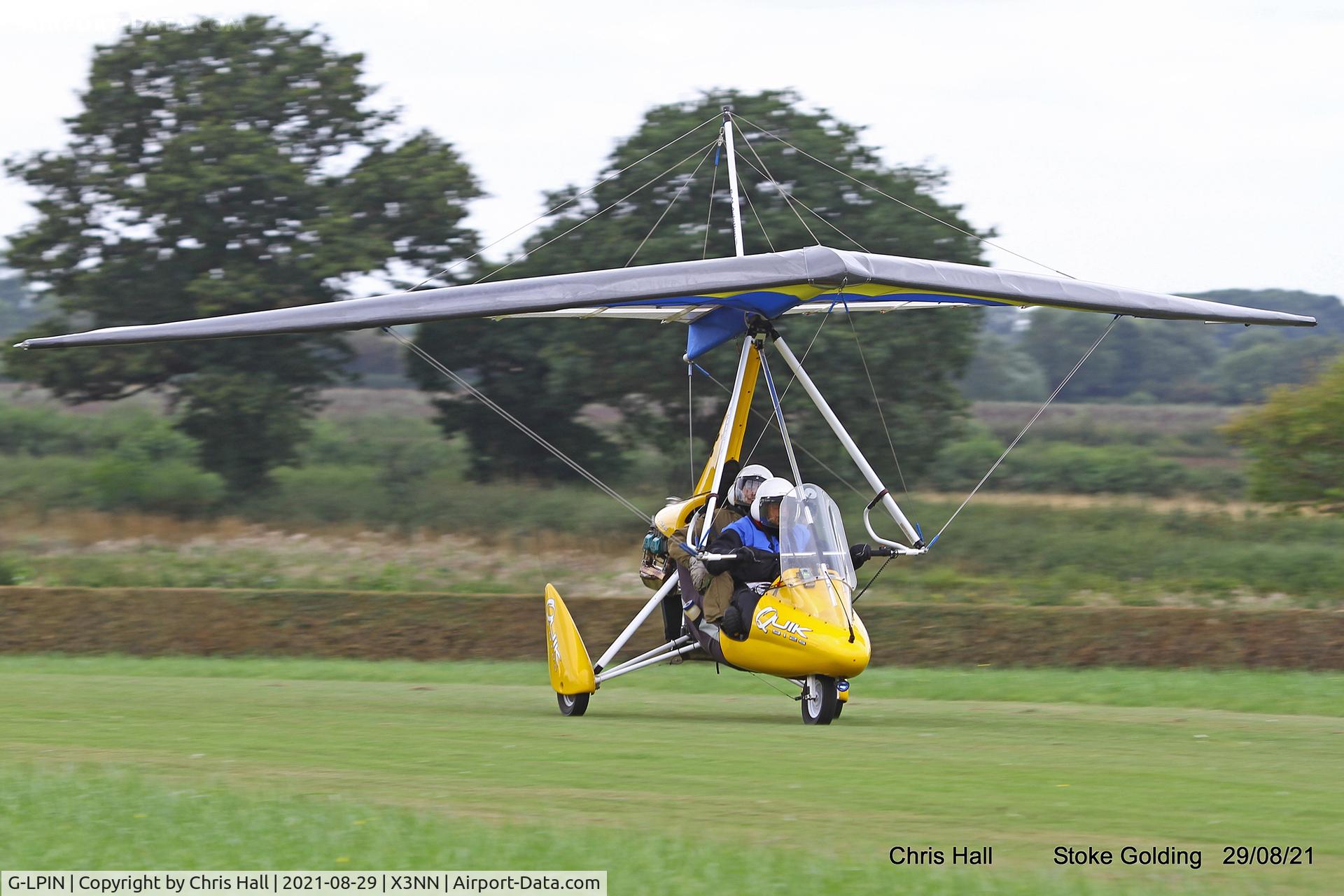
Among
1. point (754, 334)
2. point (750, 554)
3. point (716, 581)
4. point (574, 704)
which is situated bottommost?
point (574, 704)

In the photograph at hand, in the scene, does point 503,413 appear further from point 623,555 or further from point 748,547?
point 623,555

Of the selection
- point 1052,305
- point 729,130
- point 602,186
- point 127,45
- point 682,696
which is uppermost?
point 127,45

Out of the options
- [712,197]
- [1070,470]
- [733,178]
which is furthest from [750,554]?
[1070,470]

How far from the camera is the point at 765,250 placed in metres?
31.7

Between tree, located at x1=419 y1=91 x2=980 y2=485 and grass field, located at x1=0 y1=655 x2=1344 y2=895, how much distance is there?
609 inches

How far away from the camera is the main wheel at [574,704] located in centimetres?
1466

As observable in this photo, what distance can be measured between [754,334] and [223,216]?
77.5 feet

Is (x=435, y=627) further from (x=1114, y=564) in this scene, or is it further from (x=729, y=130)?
(x=1114, y=564)

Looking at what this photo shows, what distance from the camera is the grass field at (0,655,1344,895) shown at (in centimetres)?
699

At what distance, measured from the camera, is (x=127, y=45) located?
36.5 m

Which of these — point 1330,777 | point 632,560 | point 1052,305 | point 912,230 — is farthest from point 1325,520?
point 1330,777

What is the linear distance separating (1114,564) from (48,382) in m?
24.0

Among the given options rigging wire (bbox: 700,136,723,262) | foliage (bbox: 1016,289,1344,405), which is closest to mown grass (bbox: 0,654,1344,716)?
rigging wire (bbox: 700,136,723,262)

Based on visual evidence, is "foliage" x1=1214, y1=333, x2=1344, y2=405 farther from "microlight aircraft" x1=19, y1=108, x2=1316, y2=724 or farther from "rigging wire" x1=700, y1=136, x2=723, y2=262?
"microlight aircraft" x1=19, y1=108, x2=1316, y2=724
